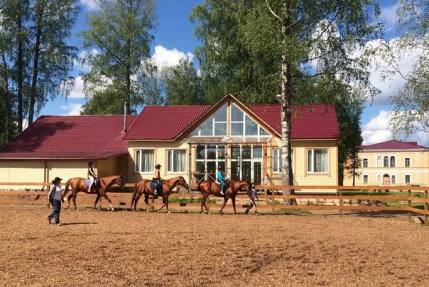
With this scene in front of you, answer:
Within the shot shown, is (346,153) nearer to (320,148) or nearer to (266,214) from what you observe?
(320,148)

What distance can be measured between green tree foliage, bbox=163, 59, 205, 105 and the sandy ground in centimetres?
3644

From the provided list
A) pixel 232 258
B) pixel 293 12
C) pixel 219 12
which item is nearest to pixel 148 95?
pixel 219 12

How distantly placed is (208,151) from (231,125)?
2.16 meters

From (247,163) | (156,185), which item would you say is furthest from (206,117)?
(156,185)

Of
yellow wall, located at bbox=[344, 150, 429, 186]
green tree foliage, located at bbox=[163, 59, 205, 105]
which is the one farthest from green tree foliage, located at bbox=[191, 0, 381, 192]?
yellow wall, located at bbox=[344, 150, 429, 186]

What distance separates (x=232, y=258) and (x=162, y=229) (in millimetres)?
4945

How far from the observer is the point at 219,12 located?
40000 mm

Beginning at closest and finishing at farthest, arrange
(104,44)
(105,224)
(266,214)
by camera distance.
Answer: (105,224) < (266,214) < (104,44)

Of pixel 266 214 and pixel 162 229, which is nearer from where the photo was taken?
pixel 162 229

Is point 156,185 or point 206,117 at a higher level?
point 206,117

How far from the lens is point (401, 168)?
8412 centimetres

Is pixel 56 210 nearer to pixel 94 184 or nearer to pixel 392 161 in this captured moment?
pixel 94 184

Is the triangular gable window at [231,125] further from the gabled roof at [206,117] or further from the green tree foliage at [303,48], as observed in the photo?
the green tree foliage at [303,48]

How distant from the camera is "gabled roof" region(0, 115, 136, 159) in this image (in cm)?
3198
